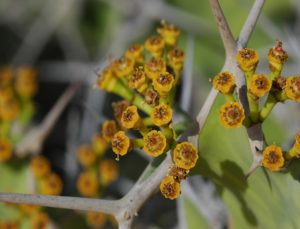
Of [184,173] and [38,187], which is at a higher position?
[184,173]

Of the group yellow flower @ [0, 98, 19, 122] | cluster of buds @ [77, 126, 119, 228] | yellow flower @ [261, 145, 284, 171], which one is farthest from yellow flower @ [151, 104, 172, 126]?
yellow flower @ [0, 98, 19, 122]

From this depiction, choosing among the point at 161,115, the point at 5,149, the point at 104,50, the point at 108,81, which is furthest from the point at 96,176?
the point at 104,50

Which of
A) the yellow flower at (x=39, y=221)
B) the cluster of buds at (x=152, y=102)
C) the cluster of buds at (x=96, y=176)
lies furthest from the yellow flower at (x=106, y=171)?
the cluster of buds at (x=152, y=102)

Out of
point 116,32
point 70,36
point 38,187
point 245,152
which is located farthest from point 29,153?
point 70,36

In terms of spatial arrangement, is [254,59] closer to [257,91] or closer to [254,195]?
[257,91]

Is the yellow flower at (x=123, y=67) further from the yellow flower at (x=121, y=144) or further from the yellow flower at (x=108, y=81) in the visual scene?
the yellow flower at (x=121, y=144)
